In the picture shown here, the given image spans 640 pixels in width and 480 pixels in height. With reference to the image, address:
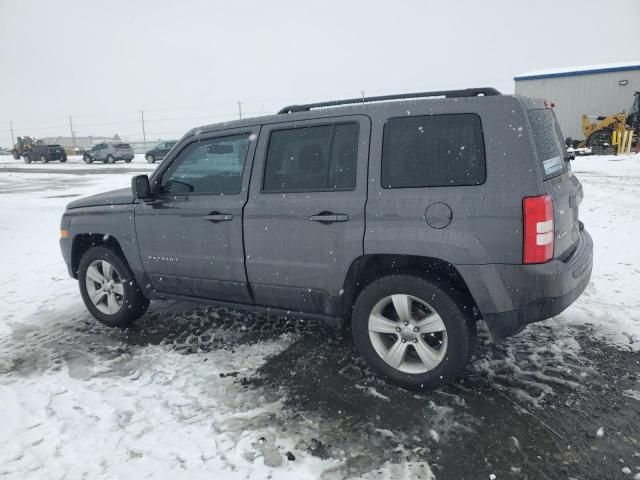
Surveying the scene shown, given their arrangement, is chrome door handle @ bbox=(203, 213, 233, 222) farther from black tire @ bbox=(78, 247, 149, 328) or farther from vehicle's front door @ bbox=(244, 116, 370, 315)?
black tire @ bbox=(78, 247, 149, 328)

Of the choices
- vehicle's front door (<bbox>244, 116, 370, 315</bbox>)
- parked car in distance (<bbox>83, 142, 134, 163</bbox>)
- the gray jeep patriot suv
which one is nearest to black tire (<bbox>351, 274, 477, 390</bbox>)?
the gray jeep patriot suv

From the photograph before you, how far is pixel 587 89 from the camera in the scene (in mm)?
27375

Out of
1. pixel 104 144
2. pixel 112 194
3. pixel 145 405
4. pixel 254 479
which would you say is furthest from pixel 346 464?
pixel 104 144

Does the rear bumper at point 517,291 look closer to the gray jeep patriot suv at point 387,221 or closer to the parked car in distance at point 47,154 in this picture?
the gray jeep patriot suv at point 387,221

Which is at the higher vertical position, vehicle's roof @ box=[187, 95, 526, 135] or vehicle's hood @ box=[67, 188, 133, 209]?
vehicle's roof @ box=[187, 95, 526, 135]

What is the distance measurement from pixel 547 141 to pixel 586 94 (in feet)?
95.7

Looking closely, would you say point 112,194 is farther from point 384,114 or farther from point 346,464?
point 346,464

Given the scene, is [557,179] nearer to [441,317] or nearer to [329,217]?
[441,317]

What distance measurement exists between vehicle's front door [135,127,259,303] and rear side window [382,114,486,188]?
1.16m

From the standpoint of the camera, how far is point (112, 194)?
4562 mm

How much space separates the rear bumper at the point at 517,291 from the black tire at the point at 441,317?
135 millimetres

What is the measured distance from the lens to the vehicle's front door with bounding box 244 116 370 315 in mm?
3209

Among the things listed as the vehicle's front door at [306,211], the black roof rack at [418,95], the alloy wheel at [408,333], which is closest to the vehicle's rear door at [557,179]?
the black roof rack at [418,95]

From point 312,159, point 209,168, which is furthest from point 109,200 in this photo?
point 312,159
